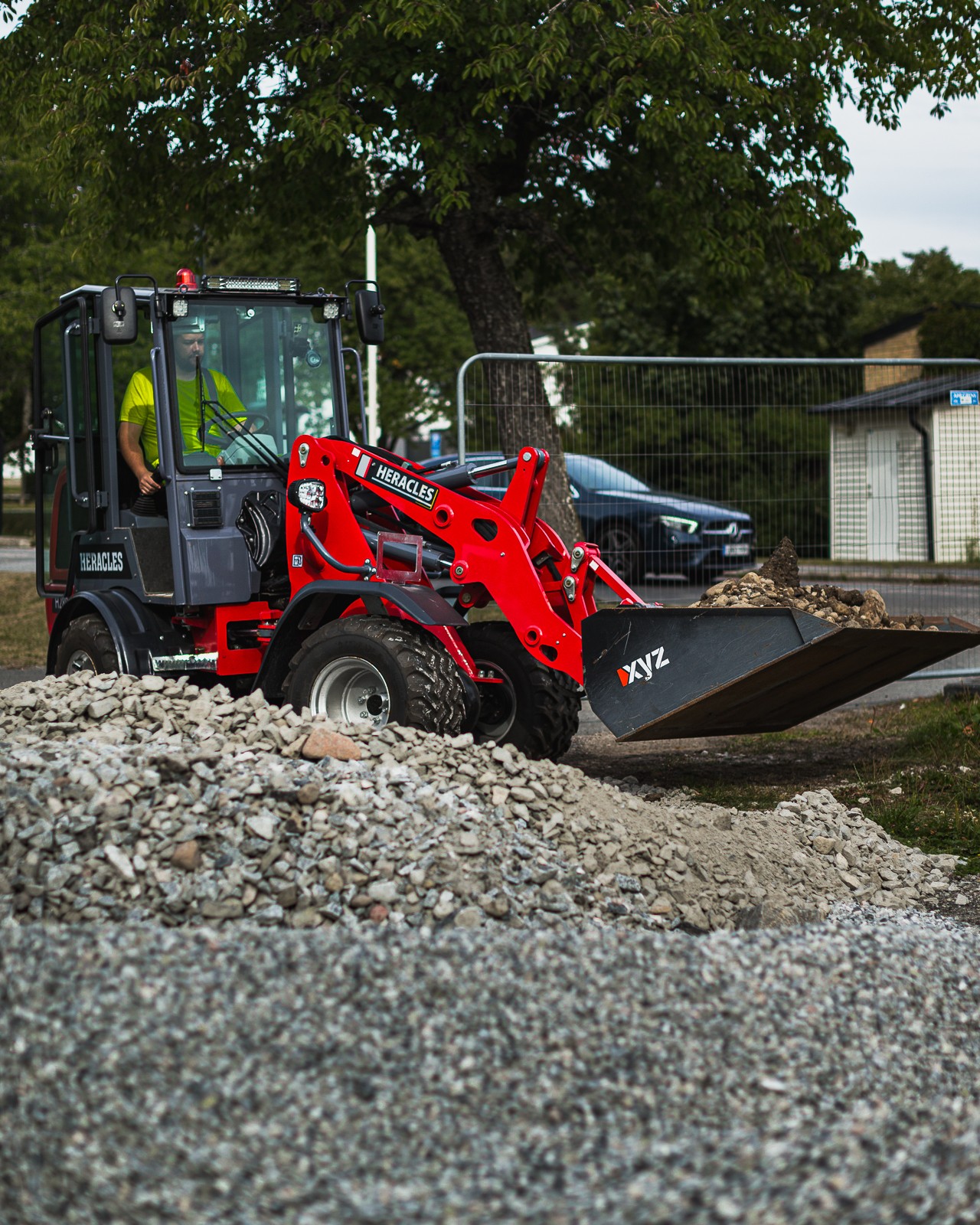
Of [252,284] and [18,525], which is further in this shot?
[18,525]

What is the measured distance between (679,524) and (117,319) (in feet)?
12.5

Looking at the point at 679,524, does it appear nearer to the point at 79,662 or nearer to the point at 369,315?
the point at 369,315

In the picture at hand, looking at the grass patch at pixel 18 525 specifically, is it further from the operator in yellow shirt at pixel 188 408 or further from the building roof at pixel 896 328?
the operator in yellow shirt at pixel 188 408

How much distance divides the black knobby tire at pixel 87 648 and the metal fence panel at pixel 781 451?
2617 millimetres

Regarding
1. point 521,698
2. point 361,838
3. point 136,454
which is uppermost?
point 136,454

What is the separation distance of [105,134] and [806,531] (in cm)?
694

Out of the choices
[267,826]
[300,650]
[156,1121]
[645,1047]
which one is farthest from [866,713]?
[156,1121]

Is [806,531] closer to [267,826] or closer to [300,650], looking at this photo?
[300,650]

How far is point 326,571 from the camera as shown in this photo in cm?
738

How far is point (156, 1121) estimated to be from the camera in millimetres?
2906

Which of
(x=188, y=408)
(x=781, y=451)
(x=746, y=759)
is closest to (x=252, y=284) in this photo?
(x=188, y=408)

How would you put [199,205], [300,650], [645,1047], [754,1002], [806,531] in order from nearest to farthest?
1. [645,1047]
2. [754,1002]
3. [300,650]
4. [806,531]
5. [199,205]

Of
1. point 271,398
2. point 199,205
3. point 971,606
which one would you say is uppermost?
point 199,205

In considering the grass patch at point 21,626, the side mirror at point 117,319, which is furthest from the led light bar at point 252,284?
the grass patch at point 21,626
